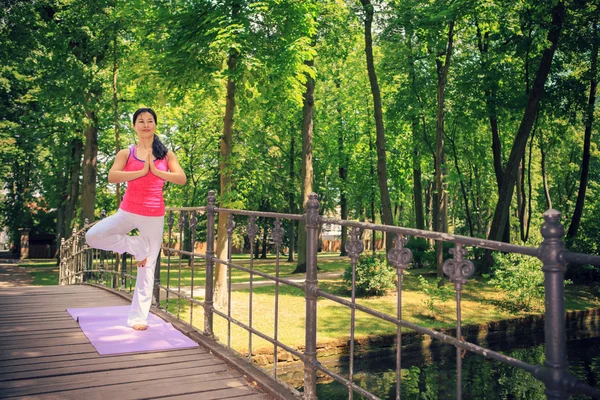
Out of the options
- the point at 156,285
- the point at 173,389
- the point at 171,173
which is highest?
the point at 171,173

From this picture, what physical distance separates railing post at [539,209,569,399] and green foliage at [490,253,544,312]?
41.3 feet

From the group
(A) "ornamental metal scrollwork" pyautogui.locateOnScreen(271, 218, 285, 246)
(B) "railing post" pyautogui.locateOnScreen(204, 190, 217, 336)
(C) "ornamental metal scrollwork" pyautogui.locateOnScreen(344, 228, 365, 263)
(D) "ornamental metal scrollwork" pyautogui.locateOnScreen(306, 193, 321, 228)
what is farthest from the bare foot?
(C) "ornamental metal scrollwork" pyautogui.locateOnScreen(344, 228, 365, 263)

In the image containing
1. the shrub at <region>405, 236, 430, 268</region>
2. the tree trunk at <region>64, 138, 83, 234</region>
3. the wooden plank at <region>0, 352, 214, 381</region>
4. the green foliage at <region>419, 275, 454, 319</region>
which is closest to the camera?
the wooden plank at <region>0, 352, 214, 381</region>

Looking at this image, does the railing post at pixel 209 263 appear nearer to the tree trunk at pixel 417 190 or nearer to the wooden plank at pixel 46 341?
the wooden plank at pixel 46 341

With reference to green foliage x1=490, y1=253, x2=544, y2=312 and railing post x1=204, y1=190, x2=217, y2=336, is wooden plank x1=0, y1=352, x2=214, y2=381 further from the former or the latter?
green foliage x1=490, y1=253, x2=544, y2=312

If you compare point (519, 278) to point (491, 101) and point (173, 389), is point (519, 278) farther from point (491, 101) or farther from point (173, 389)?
point (173, 389)

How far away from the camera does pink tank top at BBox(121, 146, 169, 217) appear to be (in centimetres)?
514

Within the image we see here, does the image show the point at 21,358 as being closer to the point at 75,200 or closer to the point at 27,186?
the point at 75,200

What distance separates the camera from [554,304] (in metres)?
2.09

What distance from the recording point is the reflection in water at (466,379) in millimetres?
9188

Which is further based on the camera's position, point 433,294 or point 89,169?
point 89,169

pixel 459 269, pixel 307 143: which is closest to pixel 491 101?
pixel 307 143

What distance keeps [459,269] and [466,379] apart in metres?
8.67

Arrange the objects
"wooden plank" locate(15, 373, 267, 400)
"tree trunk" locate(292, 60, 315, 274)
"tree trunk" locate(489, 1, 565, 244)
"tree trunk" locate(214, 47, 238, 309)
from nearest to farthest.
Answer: "wooden plank" locate(15, 373, 267, 400) < "tree trunk" locate(214, 47, 238, 309) < "tree trunk" locate(489, 1, 565, 244) < "tree trunk" locate(292, 60, 315, 274)
